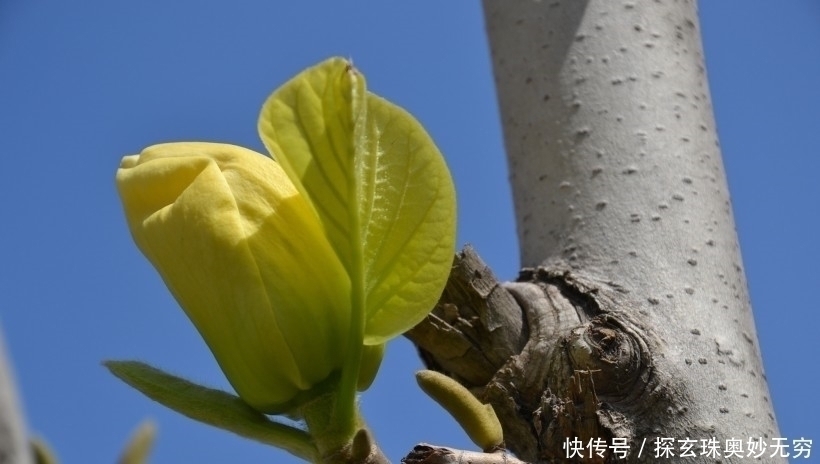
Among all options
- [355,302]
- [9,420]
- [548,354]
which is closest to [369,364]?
[355,302]

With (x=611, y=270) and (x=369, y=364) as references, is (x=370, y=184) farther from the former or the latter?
(x=611, y=270)

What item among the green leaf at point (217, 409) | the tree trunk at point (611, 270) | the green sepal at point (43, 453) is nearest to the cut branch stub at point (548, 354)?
the tree trunk at point (611, 270)

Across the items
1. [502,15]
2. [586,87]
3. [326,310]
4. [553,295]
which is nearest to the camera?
[326,310]

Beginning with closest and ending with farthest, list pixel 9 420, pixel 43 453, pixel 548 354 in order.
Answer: pixel 9 420 < pixel 43 453 < pixel 548 354

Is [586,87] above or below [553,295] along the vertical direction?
above

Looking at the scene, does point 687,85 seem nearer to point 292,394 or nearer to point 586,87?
point 586,87

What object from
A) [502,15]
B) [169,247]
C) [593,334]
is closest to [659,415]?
[593,334]
